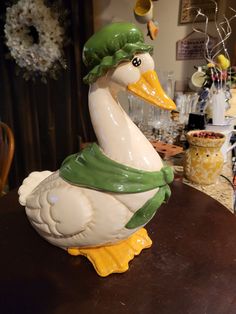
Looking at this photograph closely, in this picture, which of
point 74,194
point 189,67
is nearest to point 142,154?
point 74,194

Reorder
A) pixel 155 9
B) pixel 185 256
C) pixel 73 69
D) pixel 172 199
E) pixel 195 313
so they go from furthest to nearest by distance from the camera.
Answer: pixel 73 69 < pixel 155 9 < pixel 172 199 < pixel 185 256 < pixel 195 313

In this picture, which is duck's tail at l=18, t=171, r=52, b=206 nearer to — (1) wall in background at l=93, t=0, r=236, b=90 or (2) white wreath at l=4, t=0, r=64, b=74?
(2) white wreath at l=4, t=0, r=64, b=74

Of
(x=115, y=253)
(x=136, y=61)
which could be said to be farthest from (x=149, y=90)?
(x=115, y=253)

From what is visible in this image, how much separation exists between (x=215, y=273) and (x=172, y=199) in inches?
11.3

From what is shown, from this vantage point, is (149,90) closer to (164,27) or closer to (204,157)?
(204,157)

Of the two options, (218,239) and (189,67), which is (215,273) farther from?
(189,67)

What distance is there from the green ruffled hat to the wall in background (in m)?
1.28

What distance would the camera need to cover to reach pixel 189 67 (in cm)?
161

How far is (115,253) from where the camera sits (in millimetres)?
539

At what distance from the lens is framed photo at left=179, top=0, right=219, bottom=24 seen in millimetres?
1435

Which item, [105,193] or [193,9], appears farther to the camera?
[193,9]

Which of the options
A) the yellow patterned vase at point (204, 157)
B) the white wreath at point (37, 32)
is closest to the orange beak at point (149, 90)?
the yellow patterned vase at point (204, 157)

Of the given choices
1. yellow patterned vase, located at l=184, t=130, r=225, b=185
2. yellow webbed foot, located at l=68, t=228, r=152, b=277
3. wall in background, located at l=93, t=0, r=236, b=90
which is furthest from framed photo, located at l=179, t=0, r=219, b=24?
yellow webbed foot, located at l=68, t=228, r=152, b=277

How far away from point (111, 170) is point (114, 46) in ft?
0.69
